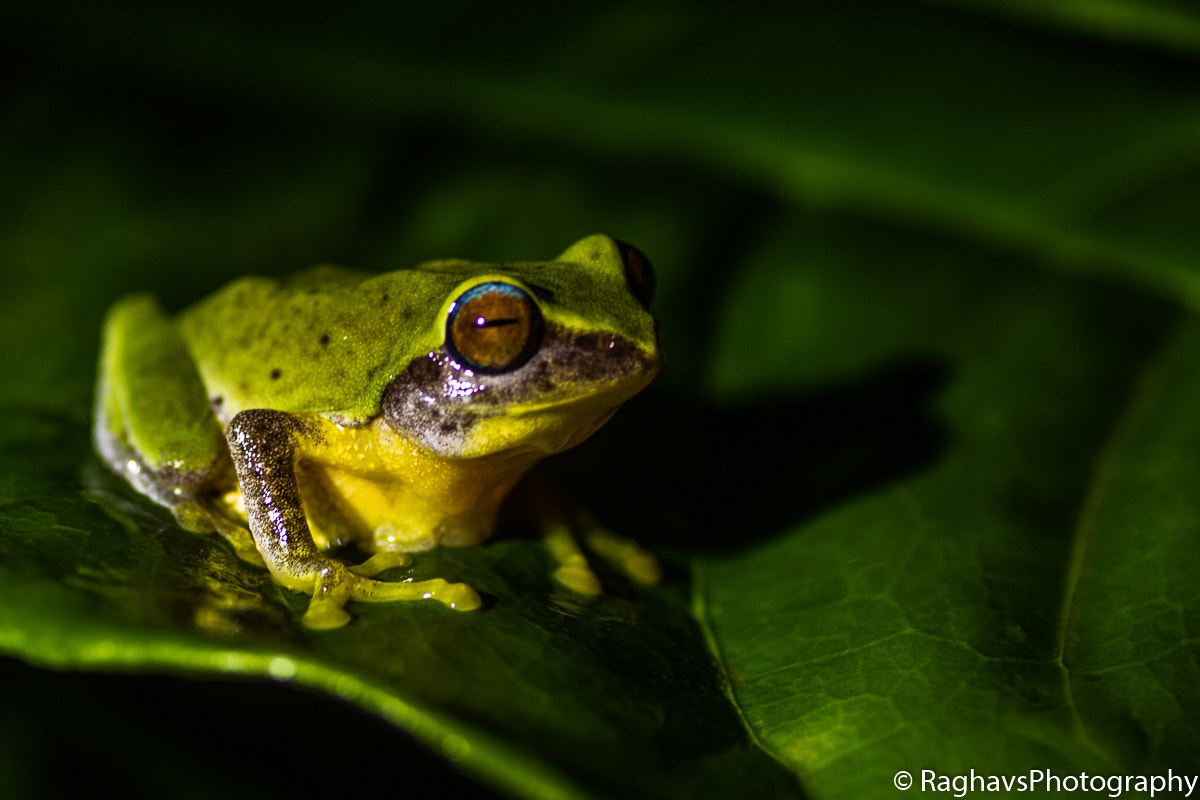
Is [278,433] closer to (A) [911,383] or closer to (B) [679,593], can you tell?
(B) [679,593]

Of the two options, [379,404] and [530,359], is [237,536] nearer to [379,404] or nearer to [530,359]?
[379,404]

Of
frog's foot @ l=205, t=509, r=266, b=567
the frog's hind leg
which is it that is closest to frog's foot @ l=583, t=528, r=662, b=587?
frog's foot @ l=205, t=509, r=266, b=567

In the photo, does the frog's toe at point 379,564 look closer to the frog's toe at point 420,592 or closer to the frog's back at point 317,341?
the frog's toe at point 420,592

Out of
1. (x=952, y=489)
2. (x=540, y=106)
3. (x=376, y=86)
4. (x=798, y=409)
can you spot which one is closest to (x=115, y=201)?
(x=376, y=86)

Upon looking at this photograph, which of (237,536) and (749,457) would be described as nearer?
(237,536)

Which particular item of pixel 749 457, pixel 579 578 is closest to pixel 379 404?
pixel 579 578

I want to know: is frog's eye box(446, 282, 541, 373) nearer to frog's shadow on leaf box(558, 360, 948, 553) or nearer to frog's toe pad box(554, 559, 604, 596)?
frog's toe pad box(554, 559, 604, 596)

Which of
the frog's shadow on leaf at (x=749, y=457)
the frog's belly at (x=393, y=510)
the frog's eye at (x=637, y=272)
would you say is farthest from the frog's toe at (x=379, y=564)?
the frog's eye at (x=637, y=272)

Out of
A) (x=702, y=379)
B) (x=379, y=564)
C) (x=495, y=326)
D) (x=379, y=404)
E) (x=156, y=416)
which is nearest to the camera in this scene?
(x=495, y=326)
